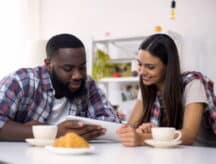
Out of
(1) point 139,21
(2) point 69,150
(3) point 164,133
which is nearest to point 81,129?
(3) point 164,133

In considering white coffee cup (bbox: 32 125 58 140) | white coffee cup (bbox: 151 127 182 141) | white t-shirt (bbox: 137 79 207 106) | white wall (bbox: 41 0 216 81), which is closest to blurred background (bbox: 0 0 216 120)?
white wall (bbox: 41 0 216 81)

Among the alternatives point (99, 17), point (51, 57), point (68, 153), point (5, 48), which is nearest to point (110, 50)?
point (99, 17)

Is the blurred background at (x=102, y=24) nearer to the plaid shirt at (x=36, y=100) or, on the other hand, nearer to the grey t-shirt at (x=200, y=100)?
the plaid shirt at (x=36, y=100)

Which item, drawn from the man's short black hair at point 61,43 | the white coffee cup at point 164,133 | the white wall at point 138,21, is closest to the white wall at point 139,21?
the white wall at point 138,21

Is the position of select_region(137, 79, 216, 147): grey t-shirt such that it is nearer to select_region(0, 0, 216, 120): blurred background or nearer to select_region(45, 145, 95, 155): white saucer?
select_region(45, 145, 95, 155): white saucer

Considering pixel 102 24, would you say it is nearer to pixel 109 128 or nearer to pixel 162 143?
pixel 109 128

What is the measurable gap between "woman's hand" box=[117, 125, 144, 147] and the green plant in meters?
2.02

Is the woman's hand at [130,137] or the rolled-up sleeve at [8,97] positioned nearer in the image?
the woman's hand at [130,137]

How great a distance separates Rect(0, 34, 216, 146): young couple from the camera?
1.60 meters

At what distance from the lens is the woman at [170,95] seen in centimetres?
162

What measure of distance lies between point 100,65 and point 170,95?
5.94ft

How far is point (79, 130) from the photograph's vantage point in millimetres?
1445

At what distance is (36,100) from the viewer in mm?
1678

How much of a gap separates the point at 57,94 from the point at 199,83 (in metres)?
0.62
